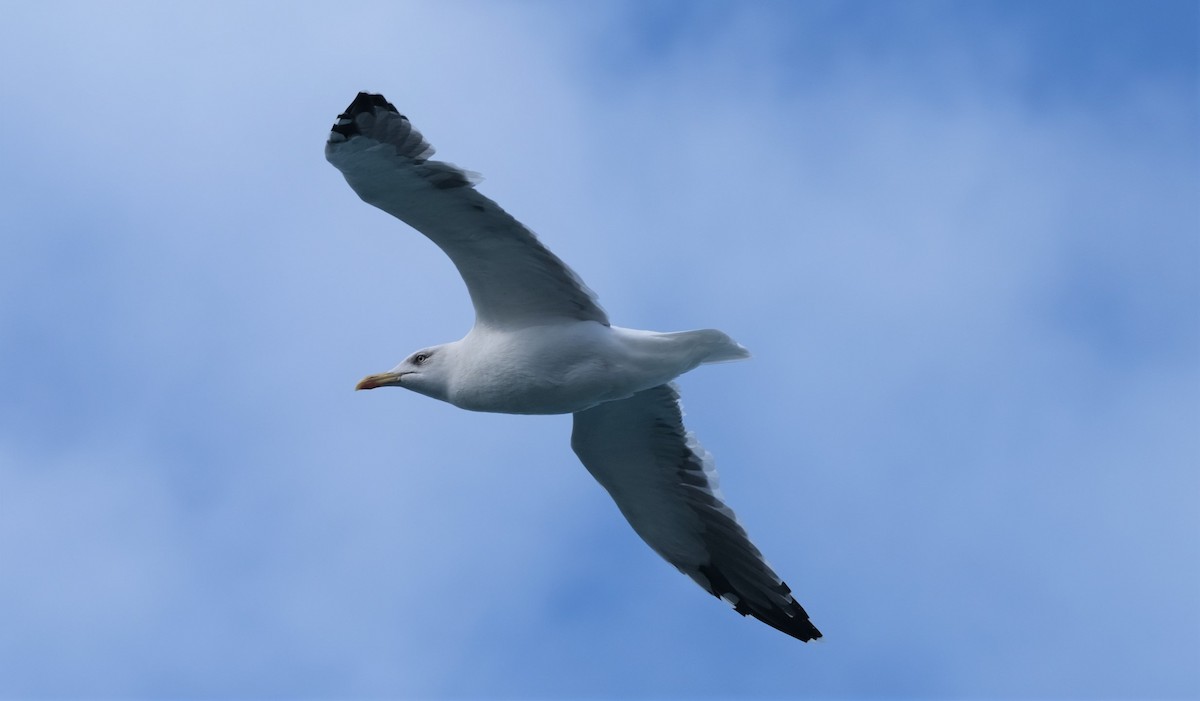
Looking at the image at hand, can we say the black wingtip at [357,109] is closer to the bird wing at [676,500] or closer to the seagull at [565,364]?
the seagull at [565,364]

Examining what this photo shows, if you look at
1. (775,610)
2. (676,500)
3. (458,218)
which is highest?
(458,218)

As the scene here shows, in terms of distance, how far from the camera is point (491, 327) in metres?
10.5

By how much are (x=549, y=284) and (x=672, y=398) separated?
1.54 m

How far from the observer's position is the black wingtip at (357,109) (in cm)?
941

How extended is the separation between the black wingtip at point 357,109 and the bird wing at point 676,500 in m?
2.85

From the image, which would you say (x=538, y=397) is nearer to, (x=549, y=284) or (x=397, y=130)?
(x=549, y=284)

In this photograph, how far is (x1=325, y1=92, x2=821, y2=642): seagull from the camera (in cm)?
963

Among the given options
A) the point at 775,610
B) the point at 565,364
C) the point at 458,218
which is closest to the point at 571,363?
the point at 565,364

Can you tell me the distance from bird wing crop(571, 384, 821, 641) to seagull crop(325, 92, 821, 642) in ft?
0.03

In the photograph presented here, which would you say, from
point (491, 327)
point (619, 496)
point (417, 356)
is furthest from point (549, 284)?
point (619, 496)

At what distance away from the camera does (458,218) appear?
32.4ft

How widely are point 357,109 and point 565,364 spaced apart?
2081mm

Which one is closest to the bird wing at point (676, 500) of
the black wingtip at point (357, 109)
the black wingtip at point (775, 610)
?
the black wingtip at point (775, 610)

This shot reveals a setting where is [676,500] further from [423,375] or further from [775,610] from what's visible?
[423,375]
